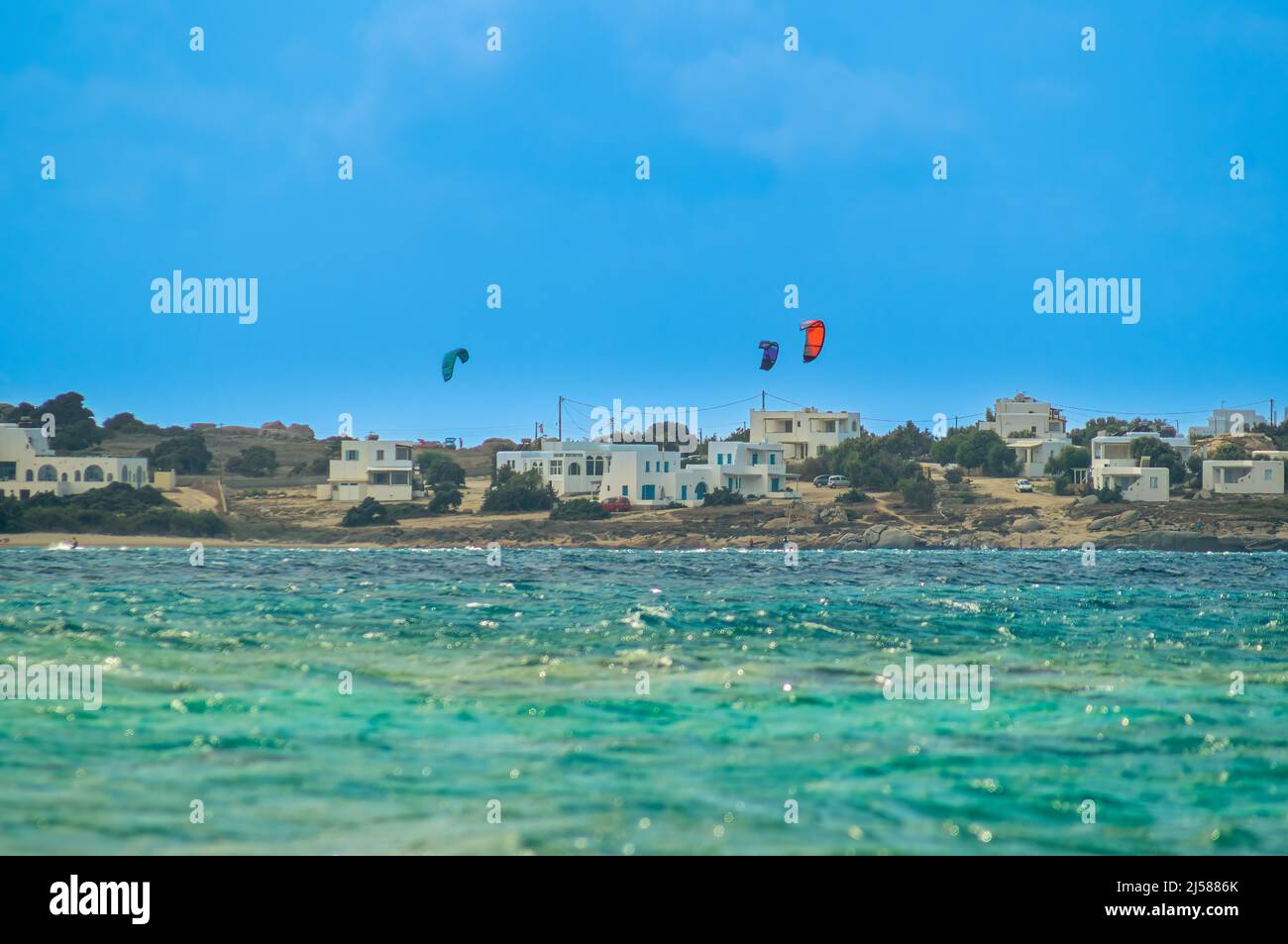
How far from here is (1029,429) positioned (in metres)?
115

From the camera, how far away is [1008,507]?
80.4 metres

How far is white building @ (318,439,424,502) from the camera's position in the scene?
83.9 metres

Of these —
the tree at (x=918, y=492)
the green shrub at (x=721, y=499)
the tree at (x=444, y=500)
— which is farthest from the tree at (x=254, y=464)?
the tree at (x=918, y=492)

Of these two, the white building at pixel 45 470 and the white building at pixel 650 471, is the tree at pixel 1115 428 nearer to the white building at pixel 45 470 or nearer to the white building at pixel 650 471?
the white building at pixel 650 471

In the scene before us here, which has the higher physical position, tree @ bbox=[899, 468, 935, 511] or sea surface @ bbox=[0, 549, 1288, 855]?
tree @ bbox=[899, 468, 935, 511]

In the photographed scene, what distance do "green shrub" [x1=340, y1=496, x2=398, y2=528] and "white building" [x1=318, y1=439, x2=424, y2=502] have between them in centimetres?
480

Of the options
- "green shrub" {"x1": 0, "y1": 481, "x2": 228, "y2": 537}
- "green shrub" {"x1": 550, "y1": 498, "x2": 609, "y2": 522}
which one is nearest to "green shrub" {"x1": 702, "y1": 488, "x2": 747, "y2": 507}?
"green shrub" {"x1": 550, "y1": 498, "x2": 609, "y2": 522}

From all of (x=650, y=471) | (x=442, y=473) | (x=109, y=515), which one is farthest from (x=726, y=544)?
(x=109, y=515)

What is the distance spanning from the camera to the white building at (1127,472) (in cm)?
8256

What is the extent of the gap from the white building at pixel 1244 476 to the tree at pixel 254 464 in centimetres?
6782

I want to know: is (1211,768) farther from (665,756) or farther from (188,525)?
(188,525)

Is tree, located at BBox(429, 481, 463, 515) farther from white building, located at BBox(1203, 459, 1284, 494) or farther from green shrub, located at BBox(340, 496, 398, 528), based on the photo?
white building, located at BBox(1203, 459, 1284, 494)
